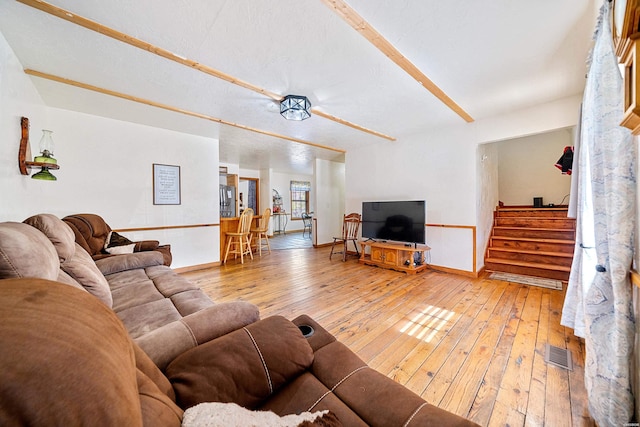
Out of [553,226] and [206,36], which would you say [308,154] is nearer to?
[206,36]

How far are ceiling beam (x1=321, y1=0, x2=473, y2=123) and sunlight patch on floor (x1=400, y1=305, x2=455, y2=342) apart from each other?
90.6 inches

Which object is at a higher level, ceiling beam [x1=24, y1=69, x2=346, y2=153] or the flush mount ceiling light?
ceiling beam [x1=24, y1=69, x2=346, y2=153]

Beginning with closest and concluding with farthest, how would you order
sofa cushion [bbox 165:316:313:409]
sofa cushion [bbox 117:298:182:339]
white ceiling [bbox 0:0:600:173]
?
sofa cushion [bbox 165:316:313:409], sofa cushion [bbox 117:298:182:339], white ceiling [bbox 0:0:600:173]

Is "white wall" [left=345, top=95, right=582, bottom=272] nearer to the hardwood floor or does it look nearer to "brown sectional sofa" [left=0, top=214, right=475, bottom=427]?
the hardwood floor

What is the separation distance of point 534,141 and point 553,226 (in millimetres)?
2296

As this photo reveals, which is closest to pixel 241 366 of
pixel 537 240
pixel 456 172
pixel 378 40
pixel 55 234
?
pixel 55 234

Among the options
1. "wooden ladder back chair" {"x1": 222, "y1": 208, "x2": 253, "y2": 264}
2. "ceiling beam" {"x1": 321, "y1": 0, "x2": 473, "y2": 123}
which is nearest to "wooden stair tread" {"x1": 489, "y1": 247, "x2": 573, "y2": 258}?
"ceiling beam" {"x1": 321, "y1": 0, "x2": 473, "y2": 123}

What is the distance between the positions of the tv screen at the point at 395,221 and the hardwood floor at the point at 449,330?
664mm

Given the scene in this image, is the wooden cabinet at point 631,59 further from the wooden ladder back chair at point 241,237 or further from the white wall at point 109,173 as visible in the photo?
the wooden ladder back chair at point 241,237

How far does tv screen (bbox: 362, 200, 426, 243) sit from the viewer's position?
389 cm

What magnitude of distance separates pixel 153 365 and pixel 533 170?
22.8 feet

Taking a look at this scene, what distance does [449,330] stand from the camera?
2.13 metres

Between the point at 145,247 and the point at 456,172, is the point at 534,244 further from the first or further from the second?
the point at 145,247

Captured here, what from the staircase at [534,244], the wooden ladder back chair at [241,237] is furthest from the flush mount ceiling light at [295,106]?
the staircase at [534,244]
